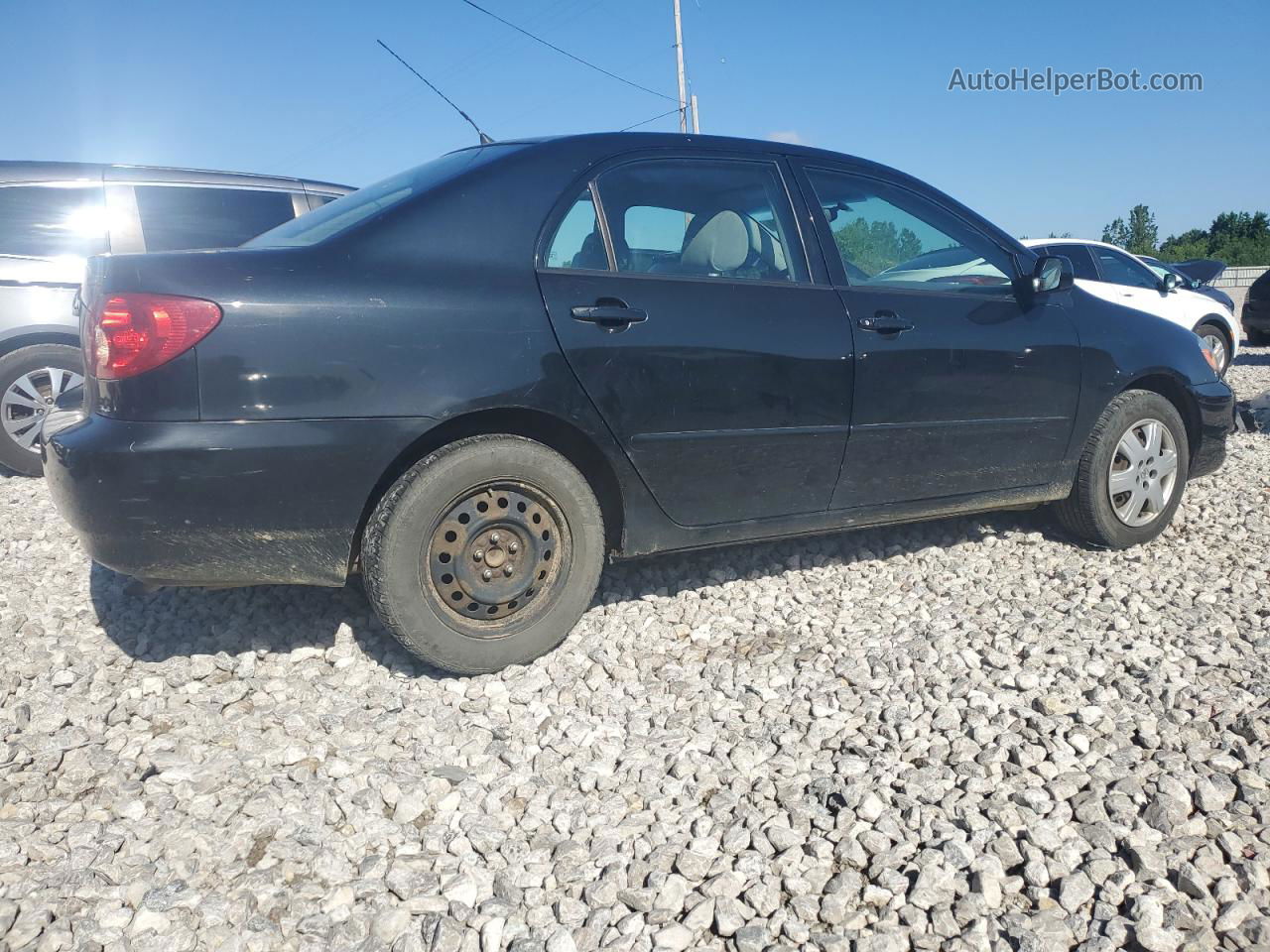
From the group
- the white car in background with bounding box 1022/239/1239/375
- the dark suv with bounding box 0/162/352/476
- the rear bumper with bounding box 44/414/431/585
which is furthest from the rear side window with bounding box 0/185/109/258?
the white car in background with bounding box 1022/239/1239/375

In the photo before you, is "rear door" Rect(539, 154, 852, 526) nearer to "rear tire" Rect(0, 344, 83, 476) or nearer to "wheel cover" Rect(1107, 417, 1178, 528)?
"wheel cover" Rect(1107, 417, 1178, 528)

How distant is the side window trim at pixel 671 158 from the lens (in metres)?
3.16

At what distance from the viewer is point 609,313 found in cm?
311

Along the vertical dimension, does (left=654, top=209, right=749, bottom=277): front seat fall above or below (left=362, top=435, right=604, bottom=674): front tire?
above

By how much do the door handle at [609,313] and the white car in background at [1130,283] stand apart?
6.77 meters

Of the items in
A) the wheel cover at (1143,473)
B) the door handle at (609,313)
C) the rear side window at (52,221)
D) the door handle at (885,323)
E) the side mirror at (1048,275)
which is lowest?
the wheel cover at (1143,473)

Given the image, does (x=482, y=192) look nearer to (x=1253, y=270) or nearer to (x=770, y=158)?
(x=770, y=158)

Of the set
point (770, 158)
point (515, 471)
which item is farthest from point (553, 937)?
point (770, 158)

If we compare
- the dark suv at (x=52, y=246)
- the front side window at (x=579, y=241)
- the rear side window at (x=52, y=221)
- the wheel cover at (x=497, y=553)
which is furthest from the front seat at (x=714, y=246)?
the rear side window at (x=52, y=221)

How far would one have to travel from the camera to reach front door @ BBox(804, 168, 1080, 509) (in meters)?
3.69

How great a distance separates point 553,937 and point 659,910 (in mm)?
237

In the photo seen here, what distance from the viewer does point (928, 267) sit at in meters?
3.97

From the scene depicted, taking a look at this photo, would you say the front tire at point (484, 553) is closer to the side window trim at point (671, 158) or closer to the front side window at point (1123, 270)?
the side window trim at point (671, 158)

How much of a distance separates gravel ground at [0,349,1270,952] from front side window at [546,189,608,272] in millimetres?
1341
